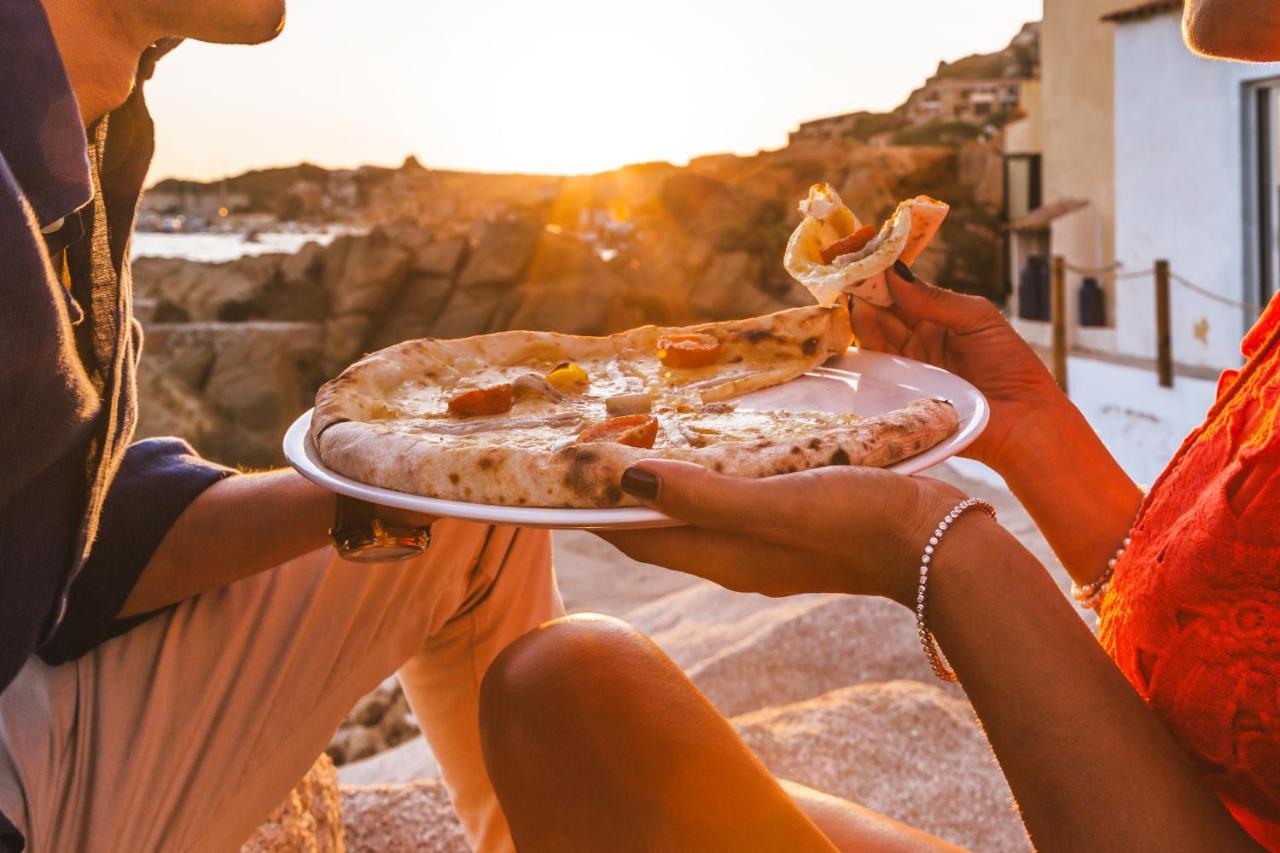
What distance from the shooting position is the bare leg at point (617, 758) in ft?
5.30

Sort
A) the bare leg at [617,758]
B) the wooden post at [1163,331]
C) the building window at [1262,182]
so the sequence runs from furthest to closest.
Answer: the wooden post at [1163,331], the building window at [1262,182], the bare leg at [617,758]

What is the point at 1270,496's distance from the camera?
1.41 metres

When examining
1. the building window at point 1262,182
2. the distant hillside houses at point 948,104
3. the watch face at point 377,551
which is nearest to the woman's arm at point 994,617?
the watch face at point 377,551

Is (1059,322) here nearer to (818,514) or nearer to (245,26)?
(245,26)

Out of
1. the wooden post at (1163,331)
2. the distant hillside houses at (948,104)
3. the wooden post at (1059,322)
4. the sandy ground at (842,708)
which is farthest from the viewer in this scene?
the distant hillside houses at (948,104)

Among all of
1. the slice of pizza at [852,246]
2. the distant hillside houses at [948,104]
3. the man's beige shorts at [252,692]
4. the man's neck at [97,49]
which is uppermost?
the distant hillside houses at [948,104]

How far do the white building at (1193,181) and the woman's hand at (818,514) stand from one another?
35.9ft

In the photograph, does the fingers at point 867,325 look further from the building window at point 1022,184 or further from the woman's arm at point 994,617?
the building window at point 1022,184

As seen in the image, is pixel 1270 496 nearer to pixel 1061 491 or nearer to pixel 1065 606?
pixel 1065 606

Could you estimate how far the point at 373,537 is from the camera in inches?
83.6

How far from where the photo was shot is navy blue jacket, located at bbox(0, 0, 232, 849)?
5.43ft

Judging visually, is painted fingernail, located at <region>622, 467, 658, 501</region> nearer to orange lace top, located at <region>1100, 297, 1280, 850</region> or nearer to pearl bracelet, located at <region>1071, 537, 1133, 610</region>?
orange lace top, located at <region>1100, 297, 1280, 850</region>

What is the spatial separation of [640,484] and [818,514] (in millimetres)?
250

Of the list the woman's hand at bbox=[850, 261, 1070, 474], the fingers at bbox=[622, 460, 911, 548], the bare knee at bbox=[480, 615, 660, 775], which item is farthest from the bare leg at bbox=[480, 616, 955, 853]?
the woman's hand at bbox=[850, 261, 1070, 474]
